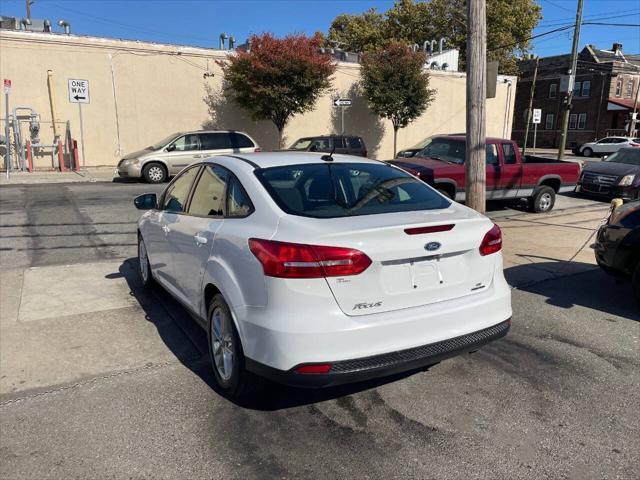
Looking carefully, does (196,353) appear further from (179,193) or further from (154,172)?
(154,172)

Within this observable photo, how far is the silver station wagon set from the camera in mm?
16250

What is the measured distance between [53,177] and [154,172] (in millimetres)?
3563

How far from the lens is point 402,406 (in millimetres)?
3537

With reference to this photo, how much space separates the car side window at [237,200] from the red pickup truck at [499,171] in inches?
268

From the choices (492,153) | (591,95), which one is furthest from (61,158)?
(591,95)

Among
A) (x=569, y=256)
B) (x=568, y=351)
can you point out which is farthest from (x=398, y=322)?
(x=569, y=256)

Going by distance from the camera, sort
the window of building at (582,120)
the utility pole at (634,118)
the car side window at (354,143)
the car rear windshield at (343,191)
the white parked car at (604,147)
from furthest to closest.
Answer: the window of building at (582,120)
the utility pole at (634,118)
the white parked car at (604,147)
the car side window at (354,143)
the car rear windshield at (343,191)

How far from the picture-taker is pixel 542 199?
1265 centimetres

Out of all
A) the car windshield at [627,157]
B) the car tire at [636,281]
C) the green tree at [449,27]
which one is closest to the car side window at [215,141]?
the car windshield at [627,157]

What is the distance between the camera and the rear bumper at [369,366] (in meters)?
3.00

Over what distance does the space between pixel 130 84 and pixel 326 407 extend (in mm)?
20322

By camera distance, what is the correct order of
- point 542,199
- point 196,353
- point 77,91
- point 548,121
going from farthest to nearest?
point 548,121
point 77,91
point 542,199
point 196,353

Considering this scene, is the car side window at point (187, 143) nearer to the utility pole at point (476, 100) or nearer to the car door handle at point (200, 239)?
the utility pole at point (476, 100)

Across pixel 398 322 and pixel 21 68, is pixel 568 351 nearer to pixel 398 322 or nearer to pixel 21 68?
pixel 398 322
